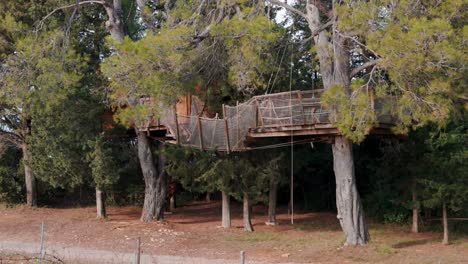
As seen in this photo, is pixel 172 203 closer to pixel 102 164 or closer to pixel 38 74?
pixel 102 164

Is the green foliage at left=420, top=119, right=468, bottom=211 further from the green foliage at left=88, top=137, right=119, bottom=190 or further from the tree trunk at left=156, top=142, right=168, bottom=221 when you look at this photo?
the green foliage at left=88, top=137, right=119, bottom=190

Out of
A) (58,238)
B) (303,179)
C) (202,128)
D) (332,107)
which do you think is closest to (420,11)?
(332,107)

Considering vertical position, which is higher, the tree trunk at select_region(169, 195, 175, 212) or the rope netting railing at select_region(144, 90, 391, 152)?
the rope netting railing at select_region(144, 90, 391, 152)

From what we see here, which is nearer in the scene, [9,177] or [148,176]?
[148,176]

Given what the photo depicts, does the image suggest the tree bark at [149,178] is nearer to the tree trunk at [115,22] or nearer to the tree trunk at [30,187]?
the tree trunk at [115,22]

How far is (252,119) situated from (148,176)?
25.8 ft

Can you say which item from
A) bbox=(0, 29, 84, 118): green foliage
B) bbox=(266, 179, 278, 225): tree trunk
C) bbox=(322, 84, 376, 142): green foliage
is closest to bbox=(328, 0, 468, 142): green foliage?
bbox=(322, 84, 376, 142): green foliage

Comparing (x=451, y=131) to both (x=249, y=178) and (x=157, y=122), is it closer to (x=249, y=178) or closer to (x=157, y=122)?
(x=249, y=178)

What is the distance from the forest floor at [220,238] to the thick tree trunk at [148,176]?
0.73 m

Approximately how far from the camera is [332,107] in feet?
47.7

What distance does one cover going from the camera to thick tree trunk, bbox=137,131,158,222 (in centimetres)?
2280

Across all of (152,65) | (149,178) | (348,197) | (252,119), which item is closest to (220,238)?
(149,178)

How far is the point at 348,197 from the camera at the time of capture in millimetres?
16469

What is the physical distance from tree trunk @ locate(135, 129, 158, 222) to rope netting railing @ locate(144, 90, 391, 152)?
189 inches
